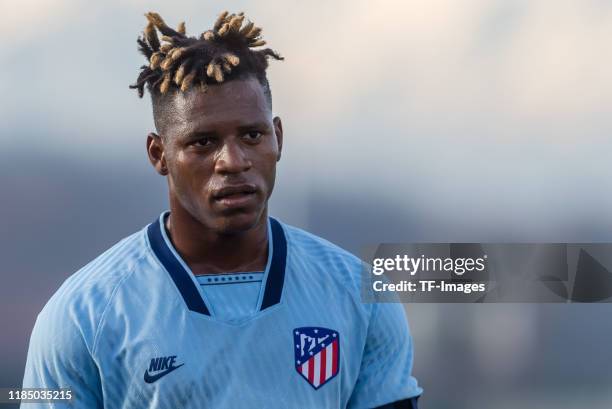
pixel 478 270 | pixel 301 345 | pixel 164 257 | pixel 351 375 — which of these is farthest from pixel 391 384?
pixel 478 270

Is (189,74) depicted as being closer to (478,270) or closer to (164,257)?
(164,257)

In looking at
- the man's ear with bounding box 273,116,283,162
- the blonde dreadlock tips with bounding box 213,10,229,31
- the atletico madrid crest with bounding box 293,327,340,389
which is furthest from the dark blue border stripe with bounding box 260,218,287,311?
the blonde dreadlock tips with bounding box 213,10,229,31

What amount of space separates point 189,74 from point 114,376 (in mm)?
941

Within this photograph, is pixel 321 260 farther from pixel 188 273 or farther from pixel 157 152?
pixel 157 152

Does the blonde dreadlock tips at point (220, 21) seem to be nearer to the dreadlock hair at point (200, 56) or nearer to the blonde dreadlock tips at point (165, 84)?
the dreadlock hair at point (200, 56)

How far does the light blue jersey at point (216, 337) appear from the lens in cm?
284

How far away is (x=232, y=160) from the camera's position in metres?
2.86

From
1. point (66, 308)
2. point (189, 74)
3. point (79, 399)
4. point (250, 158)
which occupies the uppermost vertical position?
point (189, 74)

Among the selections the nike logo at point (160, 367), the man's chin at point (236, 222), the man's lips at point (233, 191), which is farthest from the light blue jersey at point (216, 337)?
the man's lips at point (233, 191)

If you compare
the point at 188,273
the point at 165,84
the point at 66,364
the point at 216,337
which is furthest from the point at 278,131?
the point at 66,364

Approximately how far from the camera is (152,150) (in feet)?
10.3

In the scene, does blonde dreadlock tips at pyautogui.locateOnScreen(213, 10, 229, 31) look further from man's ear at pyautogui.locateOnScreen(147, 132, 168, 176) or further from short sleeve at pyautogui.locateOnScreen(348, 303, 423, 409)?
short sleeve at pyautogui.locateOnScreen(348, 303, 423, 409)

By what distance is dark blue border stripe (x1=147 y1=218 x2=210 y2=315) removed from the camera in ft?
9.67

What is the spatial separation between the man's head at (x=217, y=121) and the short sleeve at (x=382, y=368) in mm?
541
